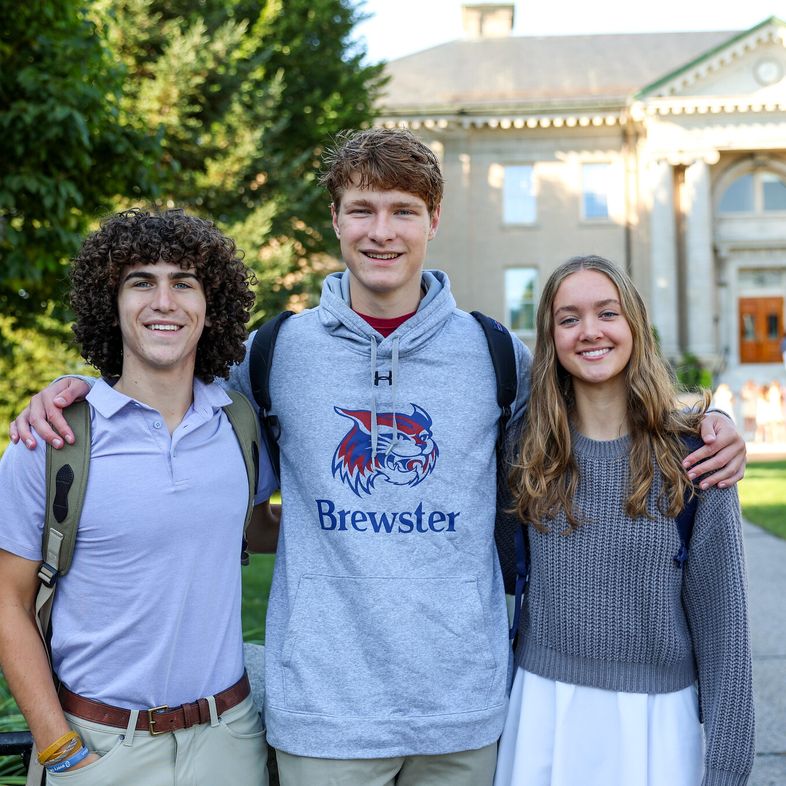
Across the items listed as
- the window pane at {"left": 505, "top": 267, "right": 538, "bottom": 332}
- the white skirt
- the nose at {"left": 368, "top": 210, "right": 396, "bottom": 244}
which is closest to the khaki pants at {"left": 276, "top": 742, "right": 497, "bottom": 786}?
the white skirt

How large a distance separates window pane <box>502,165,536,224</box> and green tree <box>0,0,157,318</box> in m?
25.5

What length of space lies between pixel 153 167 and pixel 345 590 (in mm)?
6055

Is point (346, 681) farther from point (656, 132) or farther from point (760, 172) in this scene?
point (760, 172)

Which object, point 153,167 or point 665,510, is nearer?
point 665,510

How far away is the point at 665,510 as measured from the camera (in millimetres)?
2723

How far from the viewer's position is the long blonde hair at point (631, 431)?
2738 millimetres

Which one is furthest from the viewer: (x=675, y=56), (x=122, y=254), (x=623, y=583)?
(x=675, y=56)

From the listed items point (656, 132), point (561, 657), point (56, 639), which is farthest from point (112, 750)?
point (656, 132)

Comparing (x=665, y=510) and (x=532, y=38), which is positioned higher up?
(x=532, y=38)

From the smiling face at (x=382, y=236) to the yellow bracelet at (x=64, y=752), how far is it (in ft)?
4.82

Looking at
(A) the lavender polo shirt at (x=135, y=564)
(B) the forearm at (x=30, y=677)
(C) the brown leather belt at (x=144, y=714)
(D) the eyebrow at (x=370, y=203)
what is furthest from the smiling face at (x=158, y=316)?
(C) the brown leather belt at (x=144, y=714)

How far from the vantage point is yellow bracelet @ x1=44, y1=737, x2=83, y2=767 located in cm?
233

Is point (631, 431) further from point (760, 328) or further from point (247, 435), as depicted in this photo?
point (760, 328)

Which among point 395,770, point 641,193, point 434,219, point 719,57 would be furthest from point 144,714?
point 641,193
